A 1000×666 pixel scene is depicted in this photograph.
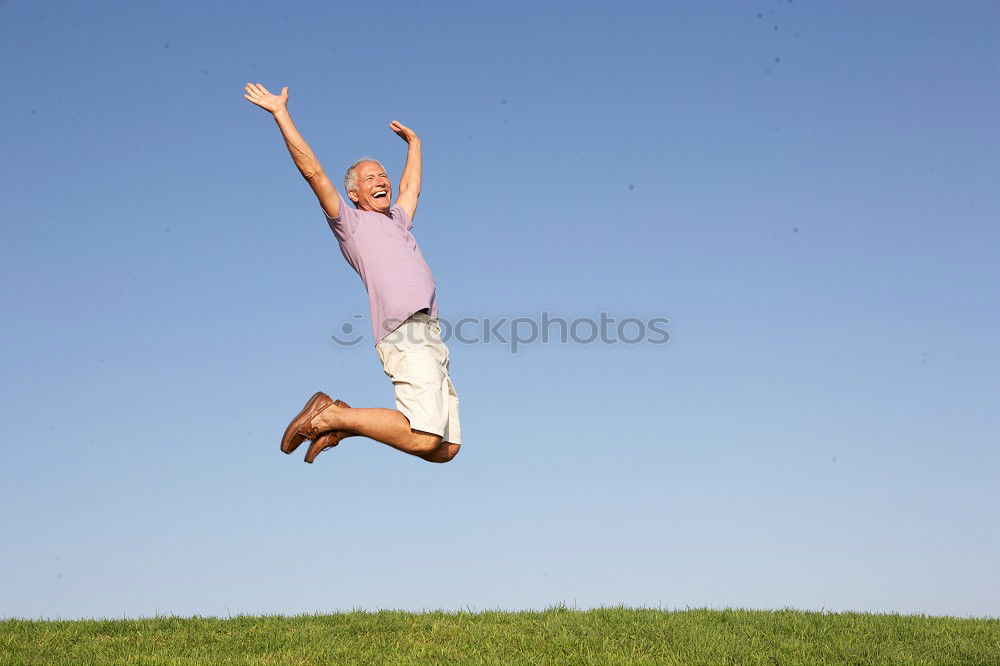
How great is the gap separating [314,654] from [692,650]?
11.5 feet

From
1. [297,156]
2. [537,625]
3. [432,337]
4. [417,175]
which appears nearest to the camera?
[297,156]

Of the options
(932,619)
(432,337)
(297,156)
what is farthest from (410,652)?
(932,619)

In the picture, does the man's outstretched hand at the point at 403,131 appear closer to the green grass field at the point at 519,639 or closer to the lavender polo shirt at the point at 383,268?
the lavender polo shirt at the point at 383,268

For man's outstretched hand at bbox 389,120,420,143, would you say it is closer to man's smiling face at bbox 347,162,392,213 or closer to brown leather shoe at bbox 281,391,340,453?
man's smiling face at bbox 347,162,392,213

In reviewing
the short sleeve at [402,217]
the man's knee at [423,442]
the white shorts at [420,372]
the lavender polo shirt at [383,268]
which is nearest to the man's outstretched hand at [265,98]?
the lavender polo shirt at [383,268]

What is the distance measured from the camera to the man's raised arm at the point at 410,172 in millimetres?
8633

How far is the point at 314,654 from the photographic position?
8930mm

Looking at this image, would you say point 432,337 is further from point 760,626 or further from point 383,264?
point 760,626

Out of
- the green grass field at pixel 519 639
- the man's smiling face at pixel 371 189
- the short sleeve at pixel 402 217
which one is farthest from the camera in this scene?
the green grass field at pixel 519 639

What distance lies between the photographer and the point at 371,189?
809 centimetres

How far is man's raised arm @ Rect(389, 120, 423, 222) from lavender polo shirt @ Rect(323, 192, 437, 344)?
2.54ft

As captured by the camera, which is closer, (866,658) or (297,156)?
(297,156)

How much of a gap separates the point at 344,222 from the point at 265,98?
110cm

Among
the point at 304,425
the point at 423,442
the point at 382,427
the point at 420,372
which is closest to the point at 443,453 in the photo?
the point at 423,442
